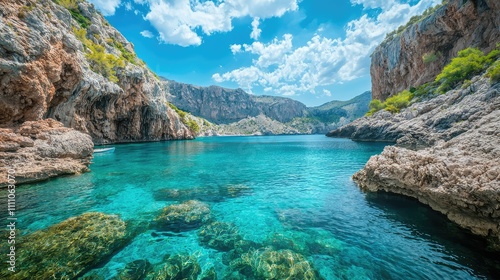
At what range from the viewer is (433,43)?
240 feet

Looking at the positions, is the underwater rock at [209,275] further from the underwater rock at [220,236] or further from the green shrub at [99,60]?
the green shrub at [99,60]

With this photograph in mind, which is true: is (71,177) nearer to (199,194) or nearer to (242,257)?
(199,194)

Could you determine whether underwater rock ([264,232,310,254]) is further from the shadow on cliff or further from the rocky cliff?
the rocky cliff

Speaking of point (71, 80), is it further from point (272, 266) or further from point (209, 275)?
point (272, 266)

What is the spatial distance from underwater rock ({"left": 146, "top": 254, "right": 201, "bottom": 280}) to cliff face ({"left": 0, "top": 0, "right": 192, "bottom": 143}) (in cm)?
2217

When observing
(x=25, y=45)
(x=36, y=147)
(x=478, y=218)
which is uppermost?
(x=25, y=45)

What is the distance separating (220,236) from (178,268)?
266 centimetres

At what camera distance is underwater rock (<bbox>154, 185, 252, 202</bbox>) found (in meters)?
15.6

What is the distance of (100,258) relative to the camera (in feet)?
26.0

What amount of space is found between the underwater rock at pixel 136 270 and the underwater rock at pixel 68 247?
1334 mm

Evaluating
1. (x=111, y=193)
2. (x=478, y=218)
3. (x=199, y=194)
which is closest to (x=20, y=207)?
(x=111, y=193)

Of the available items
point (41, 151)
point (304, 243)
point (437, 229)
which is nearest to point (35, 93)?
point (41, 151)

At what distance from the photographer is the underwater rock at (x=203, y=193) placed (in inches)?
613

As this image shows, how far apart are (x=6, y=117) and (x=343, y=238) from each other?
93.1ft
